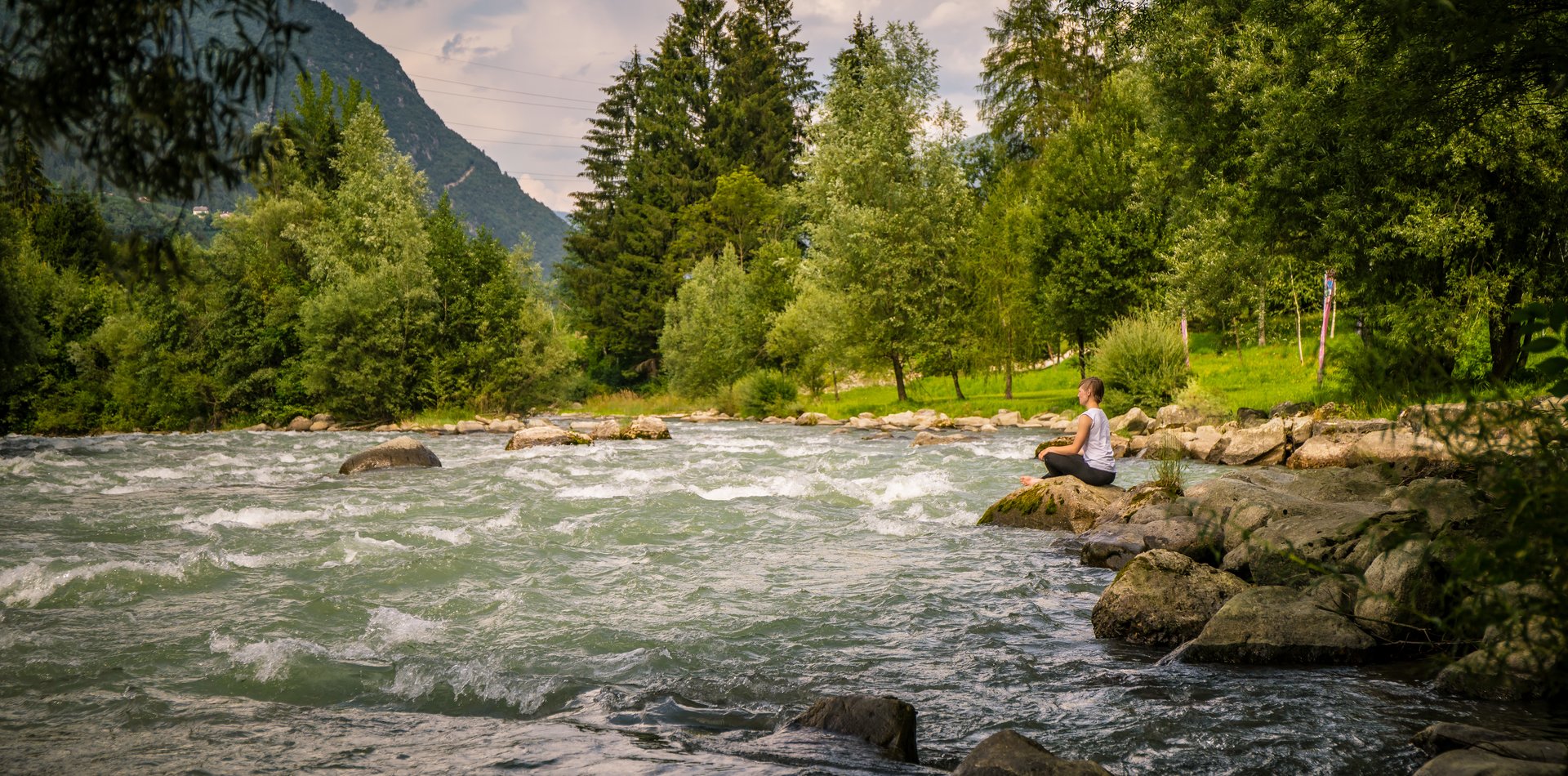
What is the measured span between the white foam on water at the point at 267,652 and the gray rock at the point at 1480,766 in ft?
21.2

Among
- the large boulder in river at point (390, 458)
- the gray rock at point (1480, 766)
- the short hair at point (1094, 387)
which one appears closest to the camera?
the gray rock at point (1480, 766)

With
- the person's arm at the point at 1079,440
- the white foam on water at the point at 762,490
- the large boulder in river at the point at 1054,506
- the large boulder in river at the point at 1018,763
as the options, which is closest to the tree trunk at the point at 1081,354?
the white foam on water at the point at 762,490

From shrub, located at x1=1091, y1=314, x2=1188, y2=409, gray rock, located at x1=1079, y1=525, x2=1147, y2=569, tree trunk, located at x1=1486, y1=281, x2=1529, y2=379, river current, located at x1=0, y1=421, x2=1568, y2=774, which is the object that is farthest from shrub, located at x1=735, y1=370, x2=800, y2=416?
gray rock, located at x1=1079, y1=525, x2=1147, y2=569

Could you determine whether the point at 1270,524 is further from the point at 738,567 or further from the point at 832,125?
the point at 832,125

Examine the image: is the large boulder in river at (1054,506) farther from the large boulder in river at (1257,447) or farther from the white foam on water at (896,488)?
the large boulder in river at (1257,447)

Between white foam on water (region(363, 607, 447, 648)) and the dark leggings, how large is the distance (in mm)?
8213

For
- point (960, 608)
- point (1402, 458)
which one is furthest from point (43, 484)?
point (1402, 458)

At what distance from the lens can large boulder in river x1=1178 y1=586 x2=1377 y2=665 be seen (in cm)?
645

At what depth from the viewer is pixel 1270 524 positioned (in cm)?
875

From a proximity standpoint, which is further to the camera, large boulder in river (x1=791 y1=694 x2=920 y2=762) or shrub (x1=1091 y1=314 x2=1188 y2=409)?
shrub (x1=1091 y1=314 x2=1188 y2=409)

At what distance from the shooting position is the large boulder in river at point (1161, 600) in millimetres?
7145

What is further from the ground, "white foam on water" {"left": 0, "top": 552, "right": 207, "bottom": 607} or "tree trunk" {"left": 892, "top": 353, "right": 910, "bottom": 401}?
"tree trunk" {"left": 892, "top": 353, "right": 910, "bottom": 401}

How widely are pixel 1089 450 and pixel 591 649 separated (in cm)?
803

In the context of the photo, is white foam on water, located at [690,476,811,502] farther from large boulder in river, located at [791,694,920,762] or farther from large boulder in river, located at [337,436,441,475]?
large boulder in river, located at [791,694,920,762]
